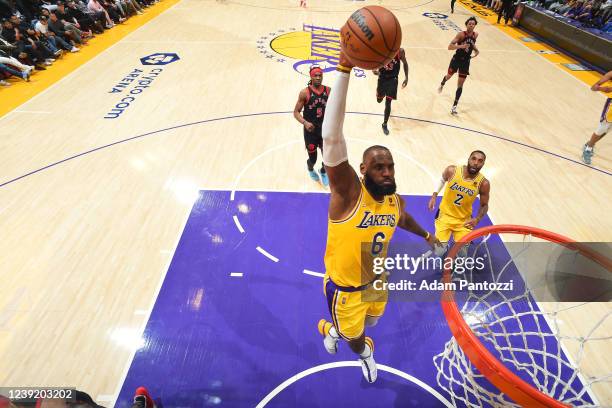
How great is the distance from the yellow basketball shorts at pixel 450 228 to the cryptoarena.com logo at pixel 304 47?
6.25m

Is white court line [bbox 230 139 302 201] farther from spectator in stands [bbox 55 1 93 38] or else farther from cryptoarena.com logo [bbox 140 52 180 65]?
spectator in stands [bbox 55 1 93 38]

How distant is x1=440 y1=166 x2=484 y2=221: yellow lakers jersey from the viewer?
12.1 feet

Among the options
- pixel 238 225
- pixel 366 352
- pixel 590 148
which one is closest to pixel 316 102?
pixel 238 225

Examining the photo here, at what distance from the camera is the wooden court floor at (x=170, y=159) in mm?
3691

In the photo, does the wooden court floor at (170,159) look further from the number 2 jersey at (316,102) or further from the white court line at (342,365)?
the white court line at (342,365)

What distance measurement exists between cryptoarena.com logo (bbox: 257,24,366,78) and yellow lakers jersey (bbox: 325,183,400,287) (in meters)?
7.48

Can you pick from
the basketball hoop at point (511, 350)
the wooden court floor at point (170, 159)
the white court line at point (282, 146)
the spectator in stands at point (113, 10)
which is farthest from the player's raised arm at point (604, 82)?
the spectator in stands at point (113, 10)

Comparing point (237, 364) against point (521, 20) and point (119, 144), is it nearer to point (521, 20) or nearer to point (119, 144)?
→ point (119, 144)

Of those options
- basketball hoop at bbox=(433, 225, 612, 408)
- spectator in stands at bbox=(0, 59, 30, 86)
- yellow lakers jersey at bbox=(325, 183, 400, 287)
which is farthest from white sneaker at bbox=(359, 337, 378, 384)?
spectator in stands at bbox=(0, 59, 30, 86)

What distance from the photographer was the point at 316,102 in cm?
459

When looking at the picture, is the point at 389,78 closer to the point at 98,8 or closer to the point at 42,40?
the point at 42,40

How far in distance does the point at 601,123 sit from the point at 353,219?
5.81 meters

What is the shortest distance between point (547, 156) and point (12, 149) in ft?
30.5

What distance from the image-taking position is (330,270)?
2584 millimetres
